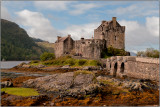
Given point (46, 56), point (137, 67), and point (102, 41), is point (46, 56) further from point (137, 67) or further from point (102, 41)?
point (137, 67)

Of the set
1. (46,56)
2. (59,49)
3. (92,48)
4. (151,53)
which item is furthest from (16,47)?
(151,53)

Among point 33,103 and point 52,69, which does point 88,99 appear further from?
point 52,69

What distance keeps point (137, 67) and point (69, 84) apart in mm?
14110

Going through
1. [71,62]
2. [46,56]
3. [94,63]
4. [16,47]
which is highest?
[16,47]

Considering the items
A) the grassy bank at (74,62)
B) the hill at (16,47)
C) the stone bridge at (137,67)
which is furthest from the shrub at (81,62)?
the hill at (16,47)

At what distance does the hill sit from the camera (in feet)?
445

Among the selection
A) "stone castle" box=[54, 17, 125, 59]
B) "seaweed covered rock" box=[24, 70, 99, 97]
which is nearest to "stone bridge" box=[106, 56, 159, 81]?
"seaweed covered rock" box=[24, 70, 99, 97]

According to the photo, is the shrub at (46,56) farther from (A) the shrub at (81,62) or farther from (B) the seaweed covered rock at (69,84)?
(B) the seaweed covered rock at (69,84)

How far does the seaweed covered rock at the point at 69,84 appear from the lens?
16380 millimetres

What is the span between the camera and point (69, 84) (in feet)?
60.0

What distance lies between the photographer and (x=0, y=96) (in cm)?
1497

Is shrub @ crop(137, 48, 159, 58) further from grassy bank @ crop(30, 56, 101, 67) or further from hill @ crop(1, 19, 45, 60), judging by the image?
hill @ crop(1, 19, 45, 60)

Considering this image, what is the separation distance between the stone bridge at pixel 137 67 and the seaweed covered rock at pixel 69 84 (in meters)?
9.76

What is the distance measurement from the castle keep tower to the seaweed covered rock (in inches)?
1316
